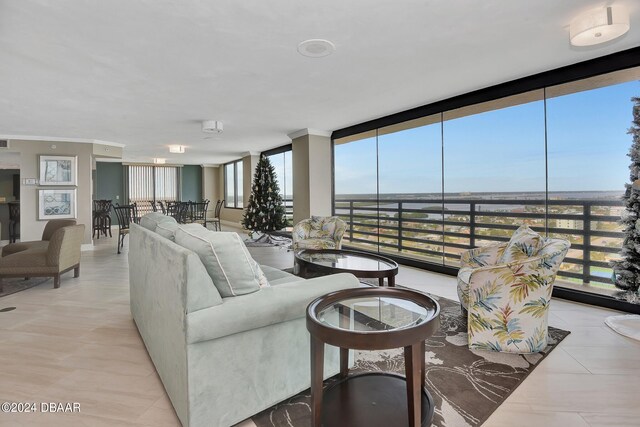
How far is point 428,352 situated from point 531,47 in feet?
9.25

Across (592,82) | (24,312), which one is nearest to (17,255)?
(24,312)

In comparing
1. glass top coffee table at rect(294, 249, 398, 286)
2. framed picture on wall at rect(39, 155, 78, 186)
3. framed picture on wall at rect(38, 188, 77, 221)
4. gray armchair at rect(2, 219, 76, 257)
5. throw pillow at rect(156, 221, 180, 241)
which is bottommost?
glass top coffee table at rect(294, 249, 398, 286)

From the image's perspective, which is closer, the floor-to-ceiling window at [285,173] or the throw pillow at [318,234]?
the throw pillow at [318,234]

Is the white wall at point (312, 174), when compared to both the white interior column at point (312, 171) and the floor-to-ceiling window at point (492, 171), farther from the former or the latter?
the floor-to-ceiling window at point (492, 171)

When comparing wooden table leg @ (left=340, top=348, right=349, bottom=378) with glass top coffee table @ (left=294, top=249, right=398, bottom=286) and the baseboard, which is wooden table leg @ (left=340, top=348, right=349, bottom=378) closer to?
glass top coffee table @ (left=294, top=249, right=398, bottom=286)

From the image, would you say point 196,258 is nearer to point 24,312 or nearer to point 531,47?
point 24,312

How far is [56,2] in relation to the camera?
7.07 ft

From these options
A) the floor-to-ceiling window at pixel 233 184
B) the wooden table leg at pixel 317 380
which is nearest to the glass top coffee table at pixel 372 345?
the wooden table leg at pixel 317 380

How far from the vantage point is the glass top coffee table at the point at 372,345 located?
1.40 metres

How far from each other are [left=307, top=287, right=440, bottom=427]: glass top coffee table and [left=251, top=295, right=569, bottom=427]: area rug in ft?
0.57

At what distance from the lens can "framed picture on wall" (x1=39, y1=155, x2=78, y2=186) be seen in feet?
21.9

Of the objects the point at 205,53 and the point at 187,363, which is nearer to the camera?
the point at 187,363

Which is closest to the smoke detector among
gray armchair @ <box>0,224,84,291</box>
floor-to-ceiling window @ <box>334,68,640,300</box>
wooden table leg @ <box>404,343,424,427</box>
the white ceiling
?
the white ceiling

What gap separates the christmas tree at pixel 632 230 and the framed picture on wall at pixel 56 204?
29.4 ft
